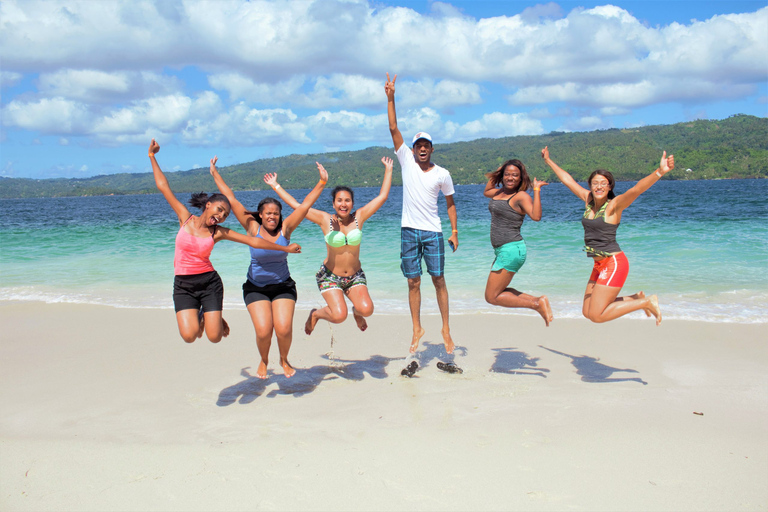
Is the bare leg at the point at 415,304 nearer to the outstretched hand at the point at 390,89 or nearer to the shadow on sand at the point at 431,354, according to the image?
the shadow on sand at the point at 431,354

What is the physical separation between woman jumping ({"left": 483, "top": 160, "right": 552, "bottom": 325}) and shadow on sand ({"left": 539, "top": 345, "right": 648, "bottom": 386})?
0.81 meters

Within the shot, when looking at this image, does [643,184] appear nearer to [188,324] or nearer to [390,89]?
[390,89]

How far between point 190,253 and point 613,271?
4376mm

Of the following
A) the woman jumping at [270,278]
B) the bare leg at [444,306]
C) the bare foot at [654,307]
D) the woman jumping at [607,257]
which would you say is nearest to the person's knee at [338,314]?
the woman jumping at [270,278]

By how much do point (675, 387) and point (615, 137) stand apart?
5843 inches

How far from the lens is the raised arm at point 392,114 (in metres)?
5.73

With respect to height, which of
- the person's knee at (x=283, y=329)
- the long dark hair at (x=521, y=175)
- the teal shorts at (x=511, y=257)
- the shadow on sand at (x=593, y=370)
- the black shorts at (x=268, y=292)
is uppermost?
the long dark hair at (x=521, y=175)

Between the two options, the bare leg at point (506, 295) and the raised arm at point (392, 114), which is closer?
the bare leg at point (506, 295)

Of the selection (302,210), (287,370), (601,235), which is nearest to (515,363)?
(601,235)

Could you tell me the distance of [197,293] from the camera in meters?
5.25

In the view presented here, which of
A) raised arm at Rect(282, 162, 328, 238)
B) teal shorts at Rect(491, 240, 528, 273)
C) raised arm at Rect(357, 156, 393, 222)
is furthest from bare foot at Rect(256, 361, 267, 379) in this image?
teal shorts at Rect(491, 240, 528, 273)

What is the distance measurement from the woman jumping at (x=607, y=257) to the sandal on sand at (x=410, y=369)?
6.26 feet

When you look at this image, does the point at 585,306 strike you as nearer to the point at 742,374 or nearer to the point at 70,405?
the point at 742,374

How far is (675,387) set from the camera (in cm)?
498
